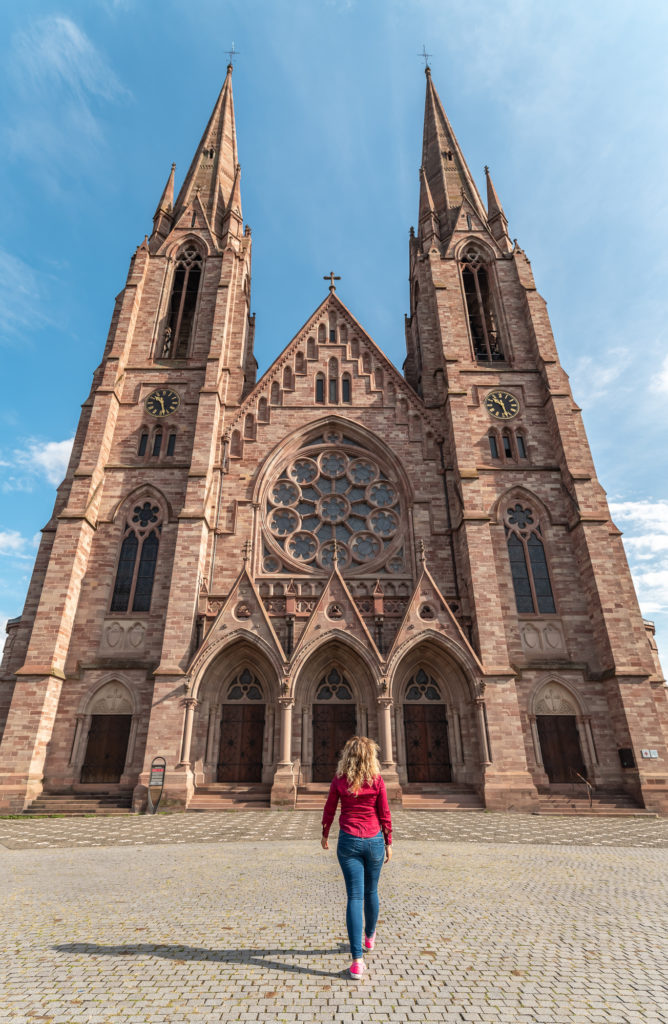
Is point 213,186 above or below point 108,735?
above

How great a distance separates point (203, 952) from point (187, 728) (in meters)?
13.0

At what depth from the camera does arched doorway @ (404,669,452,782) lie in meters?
17.3

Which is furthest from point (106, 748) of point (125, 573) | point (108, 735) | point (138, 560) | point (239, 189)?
point (239, 189)

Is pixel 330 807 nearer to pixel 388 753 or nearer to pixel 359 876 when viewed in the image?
pixel 359 876

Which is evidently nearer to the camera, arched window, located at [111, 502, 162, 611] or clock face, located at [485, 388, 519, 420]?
arched window, located at [111, 502, 162, 611]

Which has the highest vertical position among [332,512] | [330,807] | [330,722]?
[332,512]

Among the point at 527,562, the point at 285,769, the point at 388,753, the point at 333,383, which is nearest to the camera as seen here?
the point at 285,769

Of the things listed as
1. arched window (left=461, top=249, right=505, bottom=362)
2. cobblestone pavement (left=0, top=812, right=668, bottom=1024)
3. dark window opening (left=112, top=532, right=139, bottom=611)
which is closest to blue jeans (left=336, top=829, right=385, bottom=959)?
cobblestone pavement (left=0, top=812, right=668, bottom=1024)

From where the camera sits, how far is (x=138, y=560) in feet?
67.2

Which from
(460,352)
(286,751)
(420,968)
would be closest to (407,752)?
(286,751)

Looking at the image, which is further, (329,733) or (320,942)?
(329,733)

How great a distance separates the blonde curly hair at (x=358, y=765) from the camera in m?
4.29

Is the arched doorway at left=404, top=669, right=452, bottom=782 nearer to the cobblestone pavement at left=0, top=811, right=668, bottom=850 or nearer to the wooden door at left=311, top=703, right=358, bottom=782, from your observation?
the wooden door at left=311, top=703, right=358, bottom=782

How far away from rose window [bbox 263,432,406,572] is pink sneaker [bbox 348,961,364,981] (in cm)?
1631
